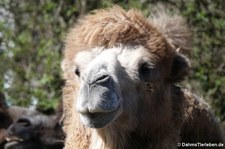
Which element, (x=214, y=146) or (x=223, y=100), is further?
(x=223, y=100)

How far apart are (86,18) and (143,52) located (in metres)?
0.70

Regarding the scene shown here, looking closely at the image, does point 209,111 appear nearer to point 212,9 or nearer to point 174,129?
point 174,129

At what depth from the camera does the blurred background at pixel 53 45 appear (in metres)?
10.4

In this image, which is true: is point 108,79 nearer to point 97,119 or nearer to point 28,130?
point 97,119

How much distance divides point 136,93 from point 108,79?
1.69ft

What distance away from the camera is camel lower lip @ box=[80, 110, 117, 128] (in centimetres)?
537

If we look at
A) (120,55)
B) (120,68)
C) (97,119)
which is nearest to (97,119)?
(97,119)

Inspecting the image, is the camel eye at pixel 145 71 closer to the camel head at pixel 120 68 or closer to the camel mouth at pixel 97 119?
the camel head at pixel 120 68

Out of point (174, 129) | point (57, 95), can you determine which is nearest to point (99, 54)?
point (174, 129)

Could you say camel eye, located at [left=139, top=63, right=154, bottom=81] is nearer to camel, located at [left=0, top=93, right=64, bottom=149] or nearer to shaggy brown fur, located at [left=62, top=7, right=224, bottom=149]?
shaggy brown fur, located at [left=62, top=7, right=224, bottom=149]

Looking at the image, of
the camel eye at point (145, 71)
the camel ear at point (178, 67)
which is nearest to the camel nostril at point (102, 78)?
the camel eye at point (145, 71)

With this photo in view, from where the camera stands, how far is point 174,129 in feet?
20.5

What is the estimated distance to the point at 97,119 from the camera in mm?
5375

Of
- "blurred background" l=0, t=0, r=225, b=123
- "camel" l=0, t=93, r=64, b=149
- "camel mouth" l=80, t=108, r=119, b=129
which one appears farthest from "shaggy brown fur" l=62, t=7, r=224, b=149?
"camel" l=0, t=93, r=64, b=149
